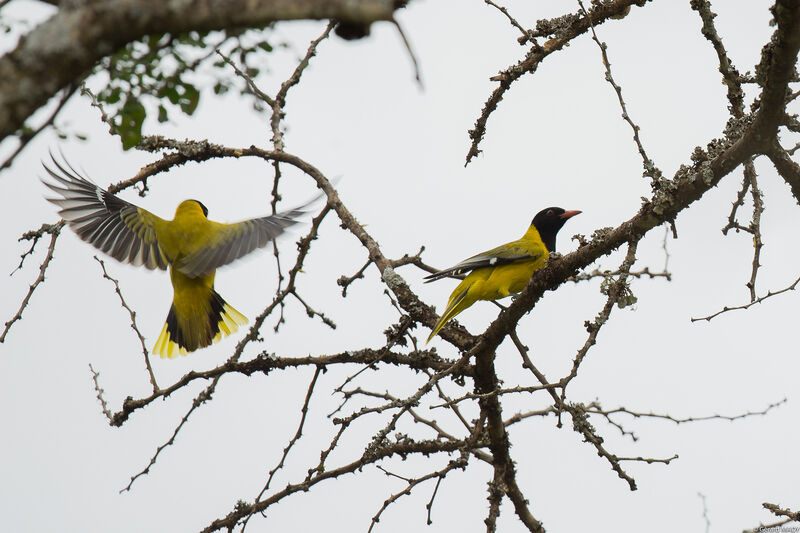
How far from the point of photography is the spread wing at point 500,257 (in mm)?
5551

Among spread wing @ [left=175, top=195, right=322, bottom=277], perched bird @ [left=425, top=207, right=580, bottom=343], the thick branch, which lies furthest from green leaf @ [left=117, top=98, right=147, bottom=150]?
perched bird @ [left=425, top=207, right=580, bottom=343]

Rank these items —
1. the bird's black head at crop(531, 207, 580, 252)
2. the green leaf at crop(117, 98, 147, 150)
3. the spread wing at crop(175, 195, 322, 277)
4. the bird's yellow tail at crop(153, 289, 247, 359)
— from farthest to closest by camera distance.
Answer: the bird's black head at crop(531, 207, 580, 252) → the bird's yellow tail at crop(153, 289, 247, 359) → the spread wing at crop(175, 195, 322, 277) → the green leaf at crop(117, 98, 147, 150)

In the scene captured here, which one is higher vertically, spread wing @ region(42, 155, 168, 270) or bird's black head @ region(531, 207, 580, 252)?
bird's black head @ region(531, 207, 580, 252)

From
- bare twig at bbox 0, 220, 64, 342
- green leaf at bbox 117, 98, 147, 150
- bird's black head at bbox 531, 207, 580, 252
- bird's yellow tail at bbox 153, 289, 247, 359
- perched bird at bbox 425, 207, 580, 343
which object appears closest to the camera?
green leaf at bbox 117, 98, 147, 150

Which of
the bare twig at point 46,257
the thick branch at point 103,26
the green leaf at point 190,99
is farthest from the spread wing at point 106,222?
the thick branch at point 103,26

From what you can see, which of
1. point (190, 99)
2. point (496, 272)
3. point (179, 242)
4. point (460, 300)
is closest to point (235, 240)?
point (179, 242)

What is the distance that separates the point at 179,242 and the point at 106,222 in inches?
22.8

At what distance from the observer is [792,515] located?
3.36m

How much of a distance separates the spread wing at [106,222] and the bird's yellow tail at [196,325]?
61 centimetres

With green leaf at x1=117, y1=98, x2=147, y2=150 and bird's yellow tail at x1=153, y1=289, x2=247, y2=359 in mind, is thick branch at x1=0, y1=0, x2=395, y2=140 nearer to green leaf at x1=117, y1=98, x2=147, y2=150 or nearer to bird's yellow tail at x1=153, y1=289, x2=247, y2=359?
green leaf at x1=117, y1=98, x2=147, y2=150

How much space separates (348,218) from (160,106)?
1641 mm

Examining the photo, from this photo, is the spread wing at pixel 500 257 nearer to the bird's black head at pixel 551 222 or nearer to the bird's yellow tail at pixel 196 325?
the bird's black head at pixel 551 222

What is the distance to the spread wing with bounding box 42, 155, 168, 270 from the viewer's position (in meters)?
5.71

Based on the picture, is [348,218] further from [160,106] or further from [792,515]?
[792,515]
